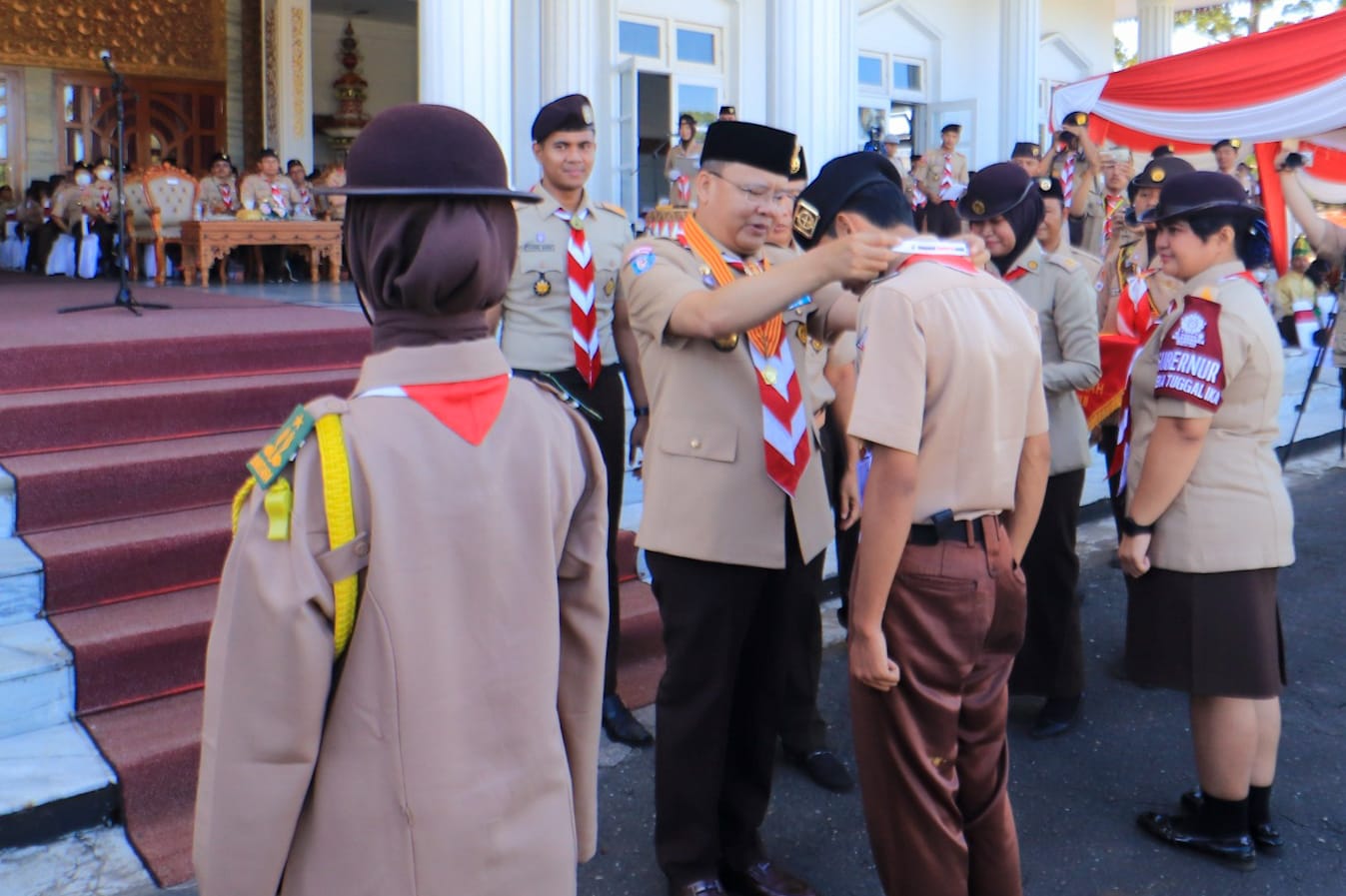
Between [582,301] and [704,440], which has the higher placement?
[582,301]

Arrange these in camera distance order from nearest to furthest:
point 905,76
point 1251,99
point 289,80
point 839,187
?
point 839,187, point 1251,99, point 289,80, point 905,76

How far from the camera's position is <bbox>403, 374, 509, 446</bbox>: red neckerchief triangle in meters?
1.39

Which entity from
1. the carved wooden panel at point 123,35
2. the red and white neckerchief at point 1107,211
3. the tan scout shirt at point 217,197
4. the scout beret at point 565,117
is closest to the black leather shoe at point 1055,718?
the scout beret at point 565,117

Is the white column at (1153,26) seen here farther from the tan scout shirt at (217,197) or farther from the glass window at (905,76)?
the tan scout shirt at (217,197)

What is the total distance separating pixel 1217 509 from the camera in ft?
9.30

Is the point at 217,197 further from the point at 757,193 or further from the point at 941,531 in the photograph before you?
the point at 941,531

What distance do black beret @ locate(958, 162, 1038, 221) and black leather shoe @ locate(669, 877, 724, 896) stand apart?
2.06 m

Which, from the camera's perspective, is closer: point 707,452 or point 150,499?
point 707,452

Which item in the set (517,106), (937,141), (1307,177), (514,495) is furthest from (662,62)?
(514,495)

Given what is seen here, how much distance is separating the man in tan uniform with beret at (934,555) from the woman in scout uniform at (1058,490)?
144 cm

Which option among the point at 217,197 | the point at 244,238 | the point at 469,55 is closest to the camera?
the point at 469,55

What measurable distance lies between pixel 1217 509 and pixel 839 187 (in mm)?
1360

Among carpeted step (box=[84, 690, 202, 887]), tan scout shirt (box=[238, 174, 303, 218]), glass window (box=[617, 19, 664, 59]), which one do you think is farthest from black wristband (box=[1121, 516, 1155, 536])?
glass window (box=[617, 19, 664, 59])

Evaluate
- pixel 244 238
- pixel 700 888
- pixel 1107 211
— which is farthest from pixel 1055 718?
pixel 244 238
